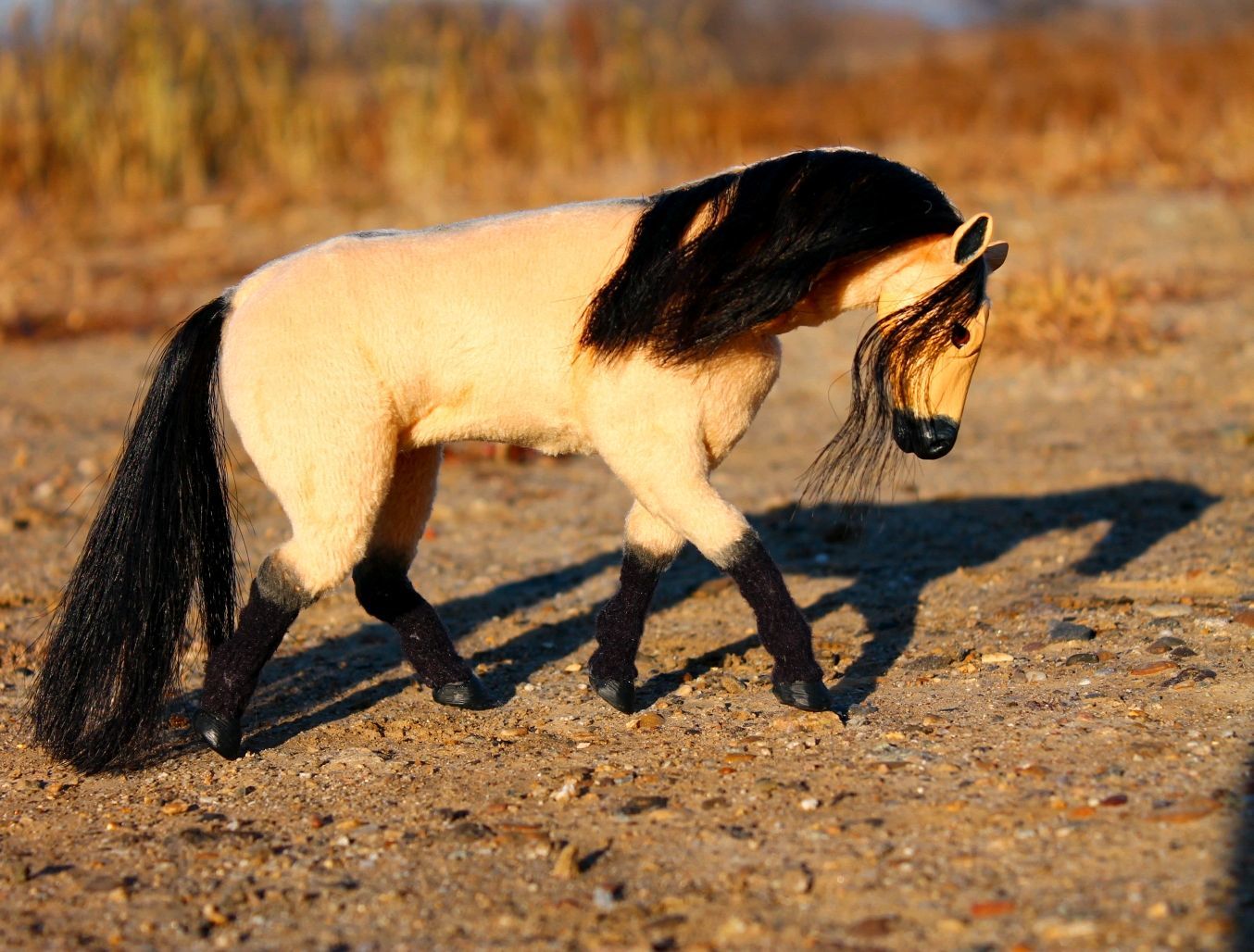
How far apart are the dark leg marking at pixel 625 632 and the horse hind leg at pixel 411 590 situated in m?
0.37

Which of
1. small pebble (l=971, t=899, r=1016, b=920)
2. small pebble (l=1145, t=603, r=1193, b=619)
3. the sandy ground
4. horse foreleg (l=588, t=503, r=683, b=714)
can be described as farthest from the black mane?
small pebble (l=1145, t=603, r=1193, b=619)

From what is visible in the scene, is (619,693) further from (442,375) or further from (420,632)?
(442,375)

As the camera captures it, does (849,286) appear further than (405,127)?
No

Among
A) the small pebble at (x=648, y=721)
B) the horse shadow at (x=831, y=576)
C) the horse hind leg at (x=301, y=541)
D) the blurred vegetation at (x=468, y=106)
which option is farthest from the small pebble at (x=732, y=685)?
the blurred vegetation at (x=468, y=106)

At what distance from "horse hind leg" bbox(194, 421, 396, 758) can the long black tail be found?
18 cm

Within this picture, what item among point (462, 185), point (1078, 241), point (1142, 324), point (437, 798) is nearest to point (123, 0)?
point (462, 185)

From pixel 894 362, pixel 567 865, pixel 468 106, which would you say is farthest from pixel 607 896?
pixel 468 106

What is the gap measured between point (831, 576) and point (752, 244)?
207 centimetres

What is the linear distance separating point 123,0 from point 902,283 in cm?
1101

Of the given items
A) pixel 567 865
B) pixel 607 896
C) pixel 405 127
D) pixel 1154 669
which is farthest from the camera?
pixel 405 127

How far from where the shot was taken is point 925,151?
1287 centimetres

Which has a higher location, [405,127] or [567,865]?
[567,865]

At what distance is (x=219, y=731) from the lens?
12.3ft

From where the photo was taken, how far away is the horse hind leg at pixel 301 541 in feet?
11.6
